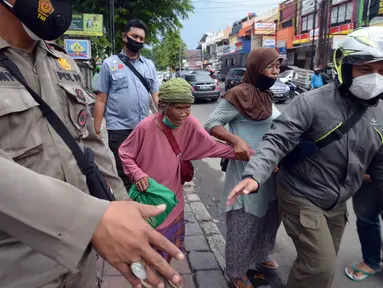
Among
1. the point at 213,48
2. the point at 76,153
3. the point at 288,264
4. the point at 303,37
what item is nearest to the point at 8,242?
the point at 76,153

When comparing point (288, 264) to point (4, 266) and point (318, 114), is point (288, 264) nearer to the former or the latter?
point (318, 114)

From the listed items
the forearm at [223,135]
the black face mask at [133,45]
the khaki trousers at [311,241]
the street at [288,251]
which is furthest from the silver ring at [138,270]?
the black face mask at [133,45]

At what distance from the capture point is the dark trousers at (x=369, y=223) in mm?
2805

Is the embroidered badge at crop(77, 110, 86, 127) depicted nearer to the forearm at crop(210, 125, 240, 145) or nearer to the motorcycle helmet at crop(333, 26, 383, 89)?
the forearm at crop(210, 125, 240, 145)

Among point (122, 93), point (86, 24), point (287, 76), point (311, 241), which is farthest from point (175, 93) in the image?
point (287, 76)

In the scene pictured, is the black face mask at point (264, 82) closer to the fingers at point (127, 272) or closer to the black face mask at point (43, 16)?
the black face mask at point (43, 16)

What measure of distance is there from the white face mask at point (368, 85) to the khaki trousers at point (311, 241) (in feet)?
2.31

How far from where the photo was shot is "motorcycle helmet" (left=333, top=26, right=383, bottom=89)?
1.86m

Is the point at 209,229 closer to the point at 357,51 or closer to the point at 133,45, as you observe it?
the point at 133,45

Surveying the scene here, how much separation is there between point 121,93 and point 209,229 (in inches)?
68.1

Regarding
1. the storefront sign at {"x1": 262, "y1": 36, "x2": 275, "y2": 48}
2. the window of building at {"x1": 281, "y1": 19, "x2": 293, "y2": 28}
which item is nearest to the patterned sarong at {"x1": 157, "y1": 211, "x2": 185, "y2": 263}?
the storefront sign at {"x1": 262, "y1": 36, "x2": 275, "y2": 48}

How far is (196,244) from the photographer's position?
10.6ft

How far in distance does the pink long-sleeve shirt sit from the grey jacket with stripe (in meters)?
0.50

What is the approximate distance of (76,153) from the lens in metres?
1.26
